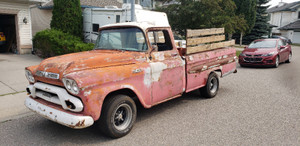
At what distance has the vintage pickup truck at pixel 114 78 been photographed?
11.9 feet

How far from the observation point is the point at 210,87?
258 inches

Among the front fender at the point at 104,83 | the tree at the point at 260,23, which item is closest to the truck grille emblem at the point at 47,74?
the front fender at the point at 104,83

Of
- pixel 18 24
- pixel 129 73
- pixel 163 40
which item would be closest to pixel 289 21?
pixel 18 24

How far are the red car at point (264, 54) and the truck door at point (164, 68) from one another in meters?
7.96

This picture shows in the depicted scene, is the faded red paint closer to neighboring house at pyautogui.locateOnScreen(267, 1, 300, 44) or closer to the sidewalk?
the sidewalk

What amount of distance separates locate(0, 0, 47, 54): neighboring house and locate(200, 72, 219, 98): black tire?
12.4m

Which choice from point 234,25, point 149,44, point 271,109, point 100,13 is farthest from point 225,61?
point 234,25

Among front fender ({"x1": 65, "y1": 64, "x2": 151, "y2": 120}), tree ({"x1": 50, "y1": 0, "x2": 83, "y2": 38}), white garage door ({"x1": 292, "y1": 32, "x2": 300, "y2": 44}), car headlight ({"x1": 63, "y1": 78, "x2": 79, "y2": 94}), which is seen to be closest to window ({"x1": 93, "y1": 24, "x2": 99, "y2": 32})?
tree ({"x1": 50, "y1": 0, "x2": 83, "y2": 38})

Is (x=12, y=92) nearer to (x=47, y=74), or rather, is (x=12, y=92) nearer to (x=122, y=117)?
(x=47, y=74)

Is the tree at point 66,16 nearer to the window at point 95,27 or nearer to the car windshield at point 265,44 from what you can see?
the window at point 95,27

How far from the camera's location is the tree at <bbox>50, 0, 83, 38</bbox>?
14.0 metres

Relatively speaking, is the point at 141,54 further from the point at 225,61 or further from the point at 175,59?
the point at 225,61

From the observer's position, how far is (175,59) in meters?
5.18

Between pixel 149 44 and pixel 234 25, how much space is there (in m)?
13.2
